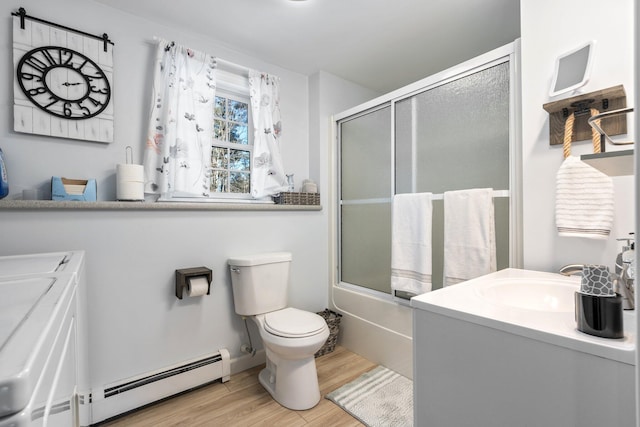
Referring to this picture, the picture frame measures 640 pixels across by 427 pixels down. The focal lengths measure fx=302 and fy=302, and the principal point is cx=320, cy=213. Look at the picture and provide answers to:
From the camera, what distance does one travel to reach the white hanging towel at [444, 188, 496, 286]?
1.64 meters

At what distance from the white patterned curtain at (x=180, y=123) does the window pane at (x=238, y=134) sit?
0.29m

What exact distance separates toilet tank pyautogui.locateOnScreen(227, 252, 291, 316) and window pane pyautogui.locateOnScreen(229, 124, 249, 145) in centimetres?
95

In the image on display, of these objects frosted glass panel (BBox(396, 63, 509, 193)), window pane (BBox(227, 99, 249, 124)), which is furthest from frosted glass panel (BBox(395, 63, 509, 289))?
window pane (BBox(227, 99, 249, 124))

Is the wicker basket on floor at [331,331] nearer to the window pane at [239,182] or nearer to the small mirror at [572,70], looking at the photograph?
the window pane at [239,182]

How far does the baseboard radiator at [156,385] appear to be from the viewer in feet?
5.26

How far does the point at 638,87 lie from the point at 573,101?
3.91ft

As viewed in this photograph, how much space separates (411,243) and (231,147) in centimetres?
153

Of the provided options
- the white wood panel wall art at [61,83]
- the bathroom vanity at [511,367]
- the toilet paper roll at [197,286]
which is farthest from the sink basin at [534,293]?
the white wood panel wall art at [61,83]

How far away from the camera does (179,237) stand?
6.28ft

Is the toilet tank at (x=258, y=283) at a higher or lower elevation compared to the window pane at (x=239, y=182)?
lower

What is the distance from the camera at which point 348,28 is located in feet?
6.66

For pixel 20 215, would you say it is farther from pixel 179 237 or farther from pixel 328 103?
pixel 328 103

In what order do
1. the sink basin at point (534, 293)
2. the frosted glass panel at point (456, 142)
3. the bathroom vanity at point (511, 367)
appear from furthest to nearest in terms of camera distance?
1. the frosted glass panel at point (456, 142)
2. the sink basin at point (534, 293)
3. the bathroom vanity at point (511, 367)

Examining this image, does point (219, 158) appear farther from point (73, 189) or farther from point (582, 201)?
point (582, 201)
